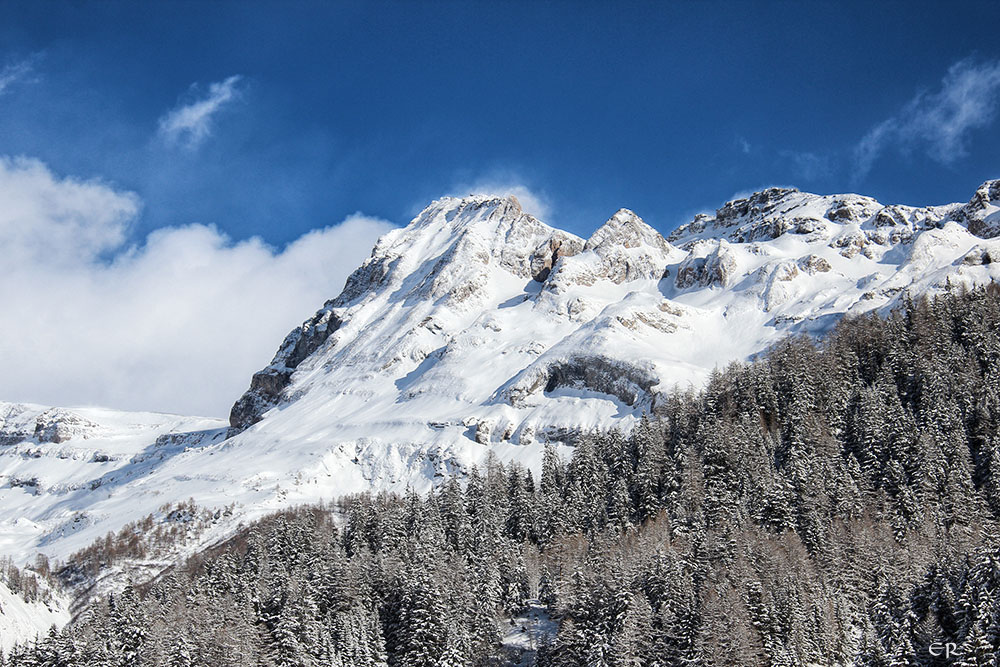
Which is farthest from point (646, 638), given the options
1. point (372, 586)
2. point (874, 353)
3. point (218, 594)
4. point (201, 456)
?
point (201, 456)

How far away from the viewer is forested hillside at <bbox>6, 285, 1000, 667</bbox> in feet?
201

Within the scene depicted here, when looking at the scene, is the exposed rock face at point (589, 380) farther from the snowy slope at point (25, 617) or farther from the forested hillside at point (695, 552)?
the snowy slope at point (25, 617)

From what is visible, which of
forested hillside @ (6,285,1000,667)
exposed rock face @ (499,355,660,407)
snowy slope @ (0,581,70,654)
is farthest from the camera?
exposed rock face @ (499,355,660,407)

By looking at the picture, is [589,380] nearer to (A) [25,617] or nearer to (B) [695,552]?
(B) [695,552]

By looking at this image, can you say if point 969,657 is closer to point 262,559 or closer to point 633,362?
point 262,559

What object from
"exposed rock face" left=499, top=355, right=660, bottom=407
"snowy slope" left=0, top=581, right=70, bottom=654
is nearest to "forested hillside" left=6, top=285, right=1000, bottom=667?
"snowy slope" left=0, top=581, right=70, bottom=654

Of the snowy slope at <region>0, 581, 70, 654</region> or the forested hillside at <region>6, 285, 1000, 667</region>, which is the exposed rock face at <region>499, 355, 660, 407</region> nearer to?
the forested hillside at <region>6, 285, 1000, 667</region>

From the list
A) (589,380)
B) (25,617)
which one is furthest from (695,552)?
(25,617)

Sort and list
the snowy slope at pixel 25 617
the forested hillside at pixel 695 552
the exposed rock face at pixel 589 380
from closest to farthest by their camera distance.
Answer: the forested hillside at pixel 695 552 → the snowy slope at pixel 25 617 → the exposed rock face at pixel 589 380

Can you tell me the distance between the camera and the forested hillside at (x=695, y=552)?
6134 cm

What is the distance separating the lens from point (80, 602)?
131 m

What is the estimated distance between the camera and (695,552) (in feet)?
238

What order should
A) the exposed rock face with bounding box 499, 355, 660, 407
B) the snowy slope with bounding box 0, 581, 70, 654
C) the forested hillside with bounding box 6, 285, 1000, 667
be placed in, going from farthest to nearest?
the exposed rock face with bounding box 499, 355, 660, 407
the snowy slope with bounding box 0, 581, 70, 654
the forested hillside with bounding box 6, 285, 1000, 667

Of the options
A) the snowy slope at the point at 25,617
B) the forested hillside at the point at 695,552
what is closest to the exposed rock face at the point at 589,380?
the forested hillside at the point at 695,552
